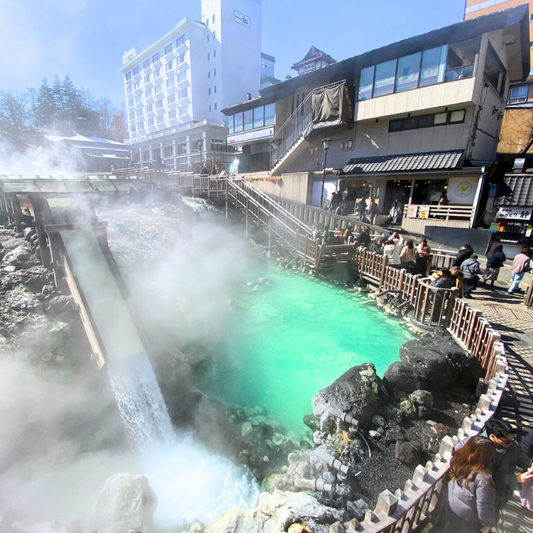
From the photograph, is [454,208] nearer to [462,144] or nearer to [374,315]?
[462,144]

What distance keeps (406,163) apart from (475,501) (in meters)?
15.4

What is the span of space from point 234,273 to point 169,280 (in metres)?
3.86

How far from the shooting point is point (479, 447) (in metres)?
2.56

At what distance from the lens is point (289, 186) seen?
59.1ft

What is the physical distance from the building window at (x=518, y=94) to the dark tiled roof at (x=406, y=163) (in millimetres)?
13453


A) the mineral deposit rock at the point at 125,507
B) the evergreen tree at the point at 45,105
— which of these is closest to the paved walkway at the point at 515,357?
the mineral deposit rock at the point at 125,507

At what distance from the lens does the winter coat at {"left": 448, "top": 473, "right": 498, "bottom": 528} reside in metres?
2.51

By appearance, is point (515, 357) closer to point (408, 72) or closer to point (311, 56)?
point (408, 72)

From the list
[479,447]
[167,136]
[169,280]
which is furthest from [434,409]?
[167,136]

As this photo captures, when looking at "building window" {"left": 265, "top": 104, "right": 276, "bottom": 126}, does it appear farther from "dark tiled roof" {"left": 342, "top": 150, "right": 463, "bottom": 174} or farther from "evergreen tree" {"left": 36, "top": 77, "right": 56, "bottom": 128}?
"evergreen tree" {"left": 36, "top": 77, "right": 56, "bottom": 128}

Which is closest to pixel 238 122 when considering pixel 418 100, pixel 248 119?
pixel 248 119

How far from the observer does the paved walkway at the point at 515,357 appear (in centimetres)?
298

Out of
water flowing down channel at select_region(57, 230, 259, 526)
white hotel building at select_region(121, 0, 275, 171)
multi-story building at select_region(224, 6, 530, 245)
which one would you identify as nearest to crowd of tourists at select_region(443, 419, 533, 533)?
water flowing down channel at select_region(57, 230, 259, 526)

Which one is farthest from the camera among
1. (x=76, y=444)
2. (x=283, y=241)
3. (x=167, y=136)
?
(x=167, y=136)
